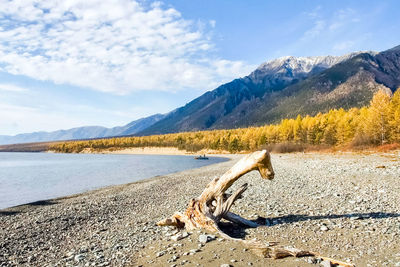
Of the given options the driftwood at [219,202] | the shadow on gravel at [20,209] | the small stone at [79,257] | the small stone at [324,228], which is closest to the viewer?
the small stone at [79,257]

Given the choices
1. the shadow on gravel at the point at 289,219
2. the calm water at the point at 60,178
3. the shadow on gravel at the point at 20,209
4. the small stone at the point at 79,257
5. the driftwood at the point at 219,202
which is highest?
the driftwood at the point at 219,202

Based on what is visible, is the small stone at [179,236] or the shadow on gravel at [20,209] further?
the shadow on gravel at [20,209]

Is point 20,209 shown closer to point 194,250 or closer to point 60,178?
point 194,250

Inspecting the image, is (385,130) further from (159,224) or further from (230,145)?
(230,145)

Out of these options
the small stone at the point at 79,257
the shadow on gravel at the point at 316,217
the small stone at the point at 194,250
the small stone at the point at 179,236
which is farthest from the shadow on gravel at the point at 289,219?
the small stone at the point at 79,257

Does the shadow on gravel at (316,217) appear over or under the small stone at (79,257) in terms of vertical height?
over

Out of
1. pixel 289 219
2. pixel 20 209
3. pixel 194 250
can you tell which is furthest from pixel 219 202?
pixel 20 209

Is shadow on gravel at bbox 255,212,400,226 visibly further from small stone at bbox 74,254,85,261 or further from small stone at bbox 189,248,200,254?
small stone at bbox 74,254,85,261

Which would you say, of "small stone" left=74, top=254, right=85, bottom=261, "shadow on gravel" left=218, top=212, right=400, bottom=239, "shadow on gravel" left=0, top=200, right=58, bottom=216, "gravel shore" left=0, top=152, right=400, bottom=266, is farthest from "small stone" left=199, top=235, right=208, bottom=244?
"shadow on gravel" left=0, top=200, right=58, bottom=216

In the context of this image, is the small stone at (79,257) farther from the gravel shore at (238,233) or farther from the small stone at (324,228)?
the small stone at (324,228)

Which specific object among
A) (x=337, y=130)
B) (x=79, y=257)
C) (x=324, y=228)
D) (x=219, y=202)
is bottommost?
(x=79, y=257)

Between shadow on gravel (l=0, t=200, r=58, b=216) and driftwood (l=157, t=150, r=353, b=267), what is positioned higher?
driftwood (l=157, t=150, r=353, b=267)

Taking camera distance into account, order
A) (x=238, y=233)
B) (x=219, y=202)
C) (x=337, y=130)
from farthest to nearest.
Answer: (x=337, y=130), (x=219, y=202), (x=238, y=233)

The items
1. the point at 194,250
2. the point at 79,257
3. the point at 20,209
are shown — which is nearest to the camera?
the point at 194,250
